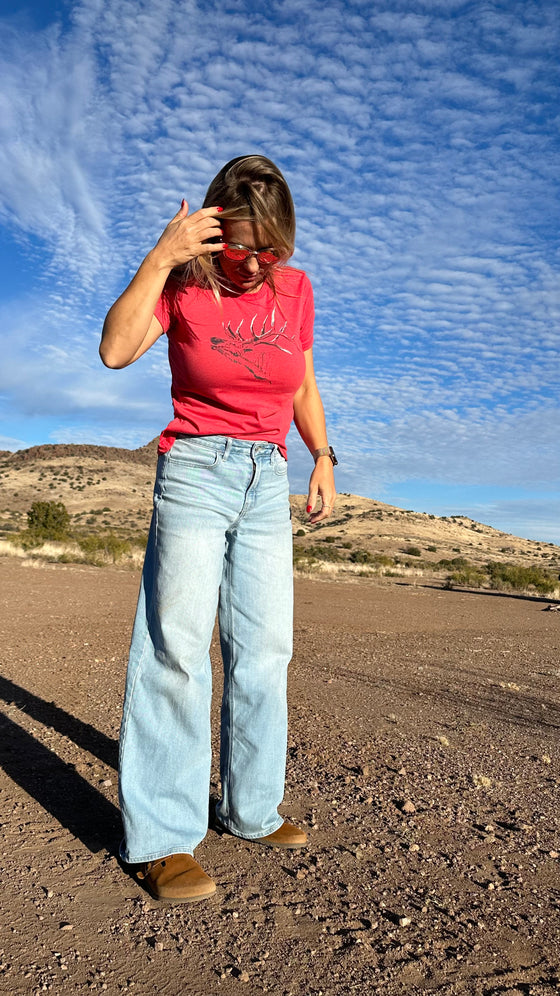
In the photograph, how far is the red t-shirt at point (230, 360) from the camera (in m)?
2.67

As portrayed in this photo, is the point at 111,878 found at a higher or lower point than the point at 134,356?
lower

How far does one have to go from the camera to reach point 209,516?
8.88ft

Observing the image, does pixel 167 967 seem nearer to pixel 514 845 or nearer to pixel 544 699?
pixel 514 845

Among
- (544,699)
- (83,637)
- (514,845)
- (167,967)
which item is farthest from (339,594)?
(167,967)

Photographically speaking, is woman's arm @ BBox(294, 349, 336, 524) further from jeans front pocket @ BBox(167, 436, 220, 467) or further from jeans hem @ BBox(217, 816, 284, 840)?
jeans hem @ BBox(217, 816, 284, 840)

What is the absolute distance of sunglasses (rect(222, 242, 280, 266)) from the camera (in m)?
2.64

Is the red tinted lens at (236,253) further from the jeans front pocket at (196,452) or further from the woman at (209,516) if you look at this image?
the jeans front pocket at (196,452)

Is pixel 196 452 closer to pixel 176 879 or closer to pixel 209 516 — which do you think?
pixel 209 516

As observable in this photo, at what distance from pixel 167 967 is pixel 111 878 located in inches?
24.1

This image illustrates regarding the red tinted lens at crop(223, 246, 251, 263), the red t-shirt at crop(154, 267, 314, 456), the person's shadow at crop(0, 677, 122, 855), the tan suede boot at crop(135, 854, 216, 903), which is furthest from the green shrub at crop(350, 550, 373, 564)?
the red tinted lens at crop(223, 246, 251, 263)

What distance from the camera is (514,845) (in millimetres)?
3072

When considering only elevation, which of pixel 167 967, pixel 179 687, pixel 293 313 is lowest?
pixel 167 967

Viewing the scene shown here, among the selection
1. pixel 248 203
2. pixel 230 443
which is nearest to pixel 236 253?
pixel 248 203

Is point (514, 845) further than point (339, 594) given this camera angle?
No
